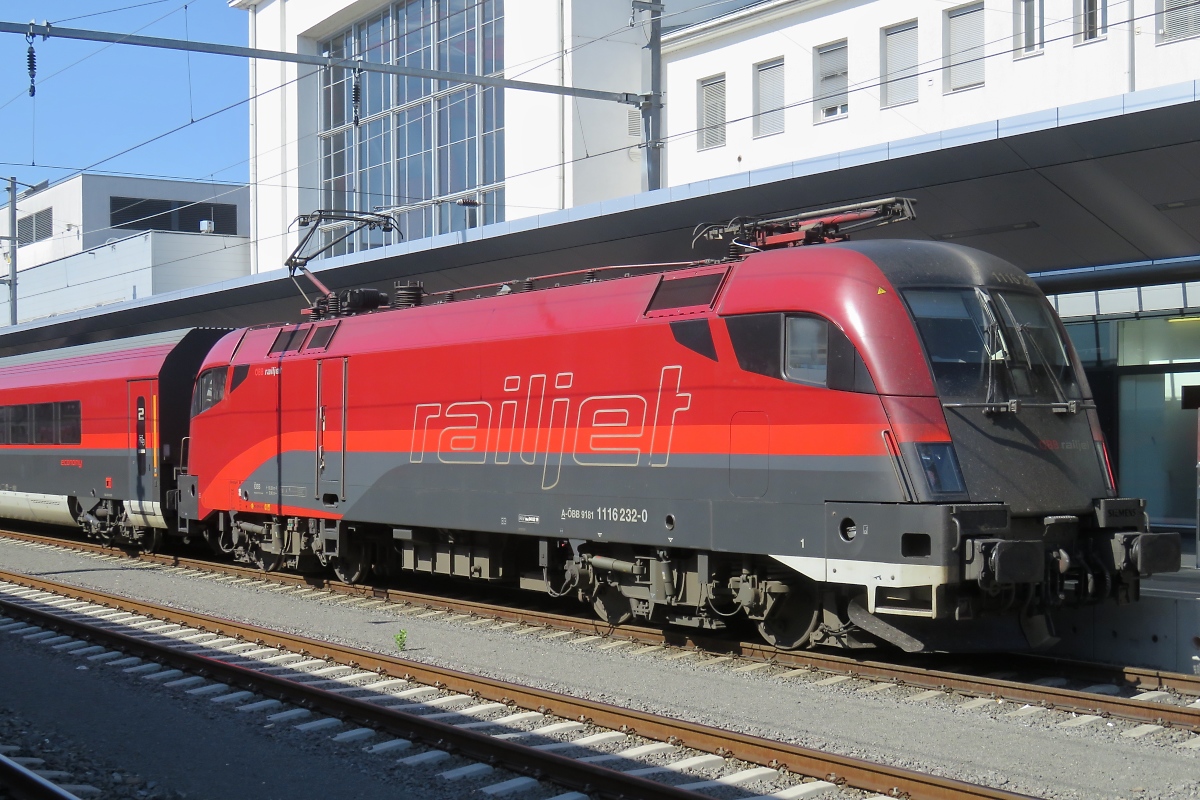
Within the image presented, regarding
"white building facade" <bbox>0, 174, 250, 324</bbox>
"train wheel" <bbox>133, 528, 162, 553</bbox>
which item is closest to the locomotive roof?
"train wheel" <bbox>133, 528, 162, 553</bbox>

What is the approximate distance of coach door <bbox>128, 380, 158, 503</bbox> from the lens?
1864cm

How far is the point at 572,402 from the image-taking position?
1127 cm

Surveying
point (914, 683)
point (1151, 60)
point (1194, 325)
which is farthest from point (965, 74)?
point (914, 683)

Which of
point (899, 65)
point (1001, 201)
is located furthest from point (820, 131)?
point (1001, 201)

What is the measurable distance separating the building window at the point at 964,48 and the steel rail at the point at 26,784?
2050 cm

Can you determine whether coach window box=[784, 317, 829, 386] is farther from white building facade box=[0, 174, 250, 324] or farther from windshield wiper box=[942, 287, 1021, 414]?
white building facade box=[0, 174, 250, 324]

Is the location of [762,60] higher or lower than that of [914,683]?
higher

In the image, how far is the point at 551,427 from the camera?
11461mm

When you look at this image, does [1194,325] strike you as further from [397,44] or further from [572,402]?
[397,44]

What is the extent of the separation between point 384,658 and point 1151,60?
16.6 m

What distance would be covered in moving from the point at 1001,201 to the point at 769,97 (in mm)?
13535

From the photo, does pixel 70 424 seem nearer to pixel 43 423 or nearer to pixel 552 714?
pixel 43 423

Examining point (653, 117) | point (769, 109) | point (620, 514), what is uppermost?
point (769, 109)

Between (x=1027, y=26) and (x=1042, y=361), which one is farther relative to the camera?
(x=1027, y=26)
